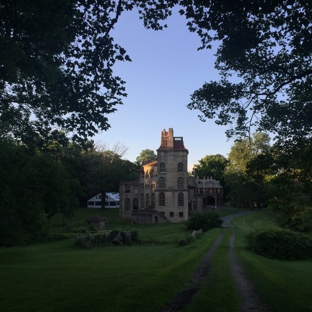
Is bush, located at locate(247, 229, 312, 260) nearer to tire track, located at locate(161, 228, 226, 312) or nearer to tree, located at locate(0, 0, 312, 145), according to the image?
tire track, located at locate(161, 228, 226, 312)

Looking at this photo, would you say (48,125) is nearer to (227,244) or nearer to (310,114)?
(310,114)

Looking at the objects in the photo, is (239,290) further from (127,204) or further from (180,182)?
(127,204)

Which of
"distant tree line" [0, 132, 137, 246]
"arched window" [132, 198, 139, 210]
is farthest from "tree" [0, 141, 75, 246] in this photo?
"arched window" [132, 198, 139, 210]

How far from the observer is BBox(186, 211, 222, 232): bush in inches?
1785

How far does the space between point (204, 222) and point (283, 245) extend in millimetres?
20010

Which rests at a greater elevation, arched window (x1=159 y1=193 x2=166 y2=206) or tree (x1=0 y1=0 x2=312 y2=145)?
tree (x1=0 y1=0 x2=312 y2=145)

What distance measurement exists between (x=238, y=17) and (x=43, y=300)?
1168 cm

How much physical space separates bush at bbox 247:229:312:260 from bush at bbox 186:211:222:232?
18257mm

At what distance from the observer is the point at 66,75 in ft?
45.3

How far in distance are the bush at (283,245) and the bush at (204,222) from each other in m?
18.3

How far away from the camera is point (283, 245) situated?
85.3 feet

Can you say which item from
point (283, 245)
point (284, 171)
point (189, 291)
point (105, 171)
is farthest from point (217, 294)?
point (105, 171)

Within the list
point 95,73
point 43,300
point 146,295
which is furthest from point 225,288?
point 95,73

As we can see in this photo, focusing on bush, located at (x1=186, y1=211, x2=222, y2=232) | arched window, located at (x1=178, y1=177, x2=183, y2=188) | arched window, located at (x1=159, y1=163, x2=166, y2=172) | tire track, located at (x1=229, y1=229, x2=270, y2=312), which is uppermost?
arched window, located at (x1=159, y1=163, x2=166, y2=172)
